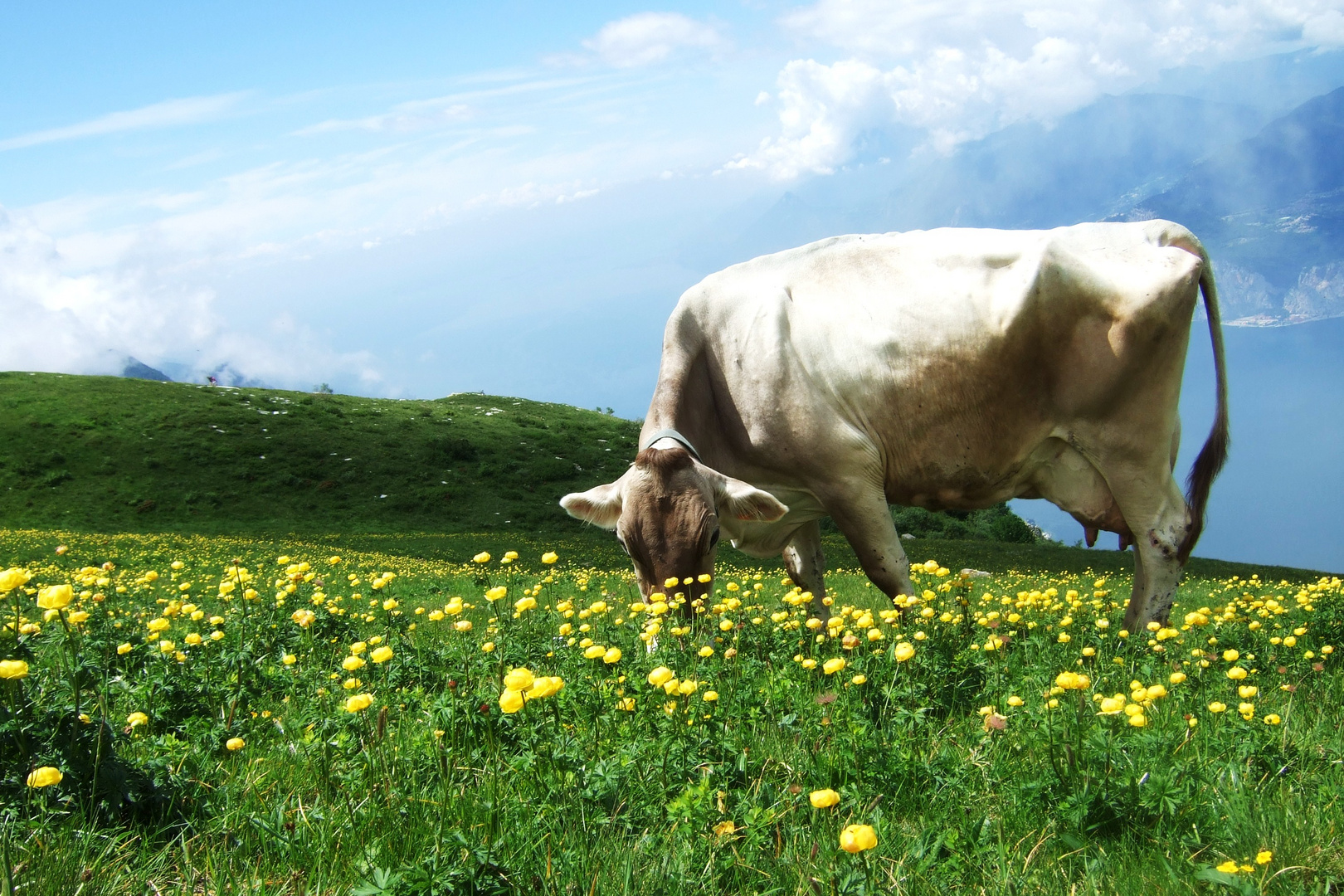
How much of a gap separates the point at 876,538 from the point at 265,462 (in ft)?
175

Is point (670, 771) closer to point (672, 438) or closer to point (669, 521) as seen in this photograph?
point (669, 521)

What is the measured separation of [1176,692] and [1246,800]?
1.75 m

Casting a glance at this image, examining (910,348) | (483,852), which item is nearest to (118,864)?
(483,852)

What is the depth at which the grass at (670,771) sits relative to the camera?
2.95 m

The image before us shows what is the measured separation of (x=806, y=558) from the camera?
9883mm

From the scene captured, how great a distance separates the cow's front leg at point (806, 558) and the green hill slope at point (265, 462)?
38.1m

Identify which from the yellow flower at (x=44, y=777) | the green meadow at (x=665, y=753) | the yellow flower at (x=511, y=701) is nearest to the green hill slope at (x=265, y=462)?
the green meadow at (x=665, y=753)

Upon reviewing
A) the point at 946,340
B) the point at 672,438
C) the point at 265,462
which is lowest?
the point at 265,462

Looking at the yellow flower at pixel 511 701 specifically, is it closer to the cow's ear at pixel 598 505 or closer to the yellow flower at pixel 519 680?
the yellow flower at pixel 519 680

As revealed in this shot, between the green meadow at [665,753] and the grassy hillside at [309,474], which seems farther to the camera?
the grassy hillside at [309,474]

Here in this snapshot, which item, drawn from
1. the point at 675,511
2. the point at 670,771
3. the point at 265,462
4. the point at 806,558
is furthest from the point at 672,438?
the point at 265,462

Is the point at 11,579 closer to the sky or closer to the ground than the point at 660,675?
closer to the sky

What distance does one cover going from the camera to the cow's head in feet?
24.4

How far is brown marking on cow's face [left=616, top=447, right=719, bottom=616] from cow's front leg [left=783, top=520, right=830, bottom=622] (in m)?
2.28
